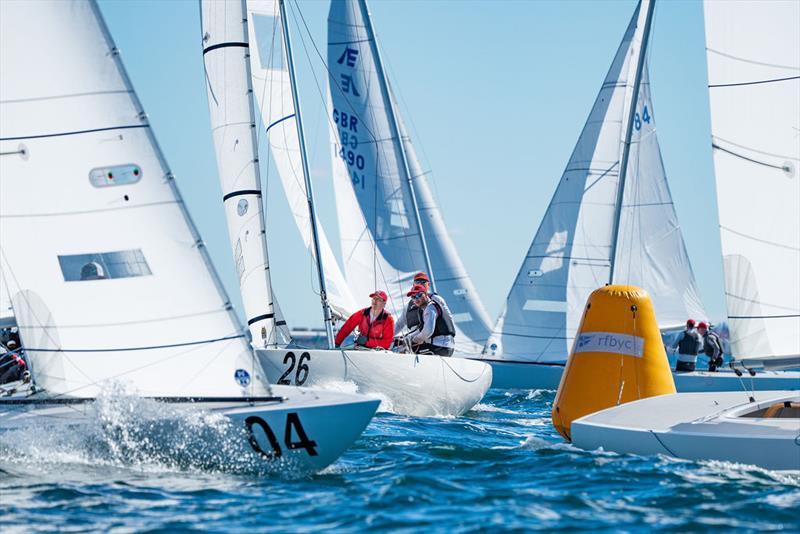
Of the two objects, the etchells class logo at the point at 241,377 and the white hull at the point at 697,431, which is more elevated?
the etchells class logo at the point at 241,377

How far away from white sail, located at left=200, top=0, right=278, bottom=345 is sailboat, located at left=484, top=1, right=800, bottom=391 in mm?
7760

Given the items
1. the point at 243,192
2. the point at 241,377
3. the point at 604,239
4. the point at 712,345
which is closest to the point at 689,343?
the point at 712,345

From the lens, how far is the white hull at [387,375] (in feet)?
41.1

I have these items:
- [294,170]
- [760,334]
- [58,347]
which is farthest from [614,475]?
[294,170]

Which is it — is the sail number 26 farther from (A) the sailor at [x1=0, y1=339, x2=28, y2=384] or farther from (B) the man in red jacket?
(A) the sailor at [x1=0, y1=339, x2=28, y2=384]

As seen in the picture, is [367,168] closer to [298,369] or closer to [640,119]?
[640,119]

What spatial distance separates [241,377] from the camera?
807 cm

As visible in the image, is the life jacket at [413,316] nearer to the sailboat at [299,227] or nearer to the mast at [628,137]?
the sailboat at [299,227]

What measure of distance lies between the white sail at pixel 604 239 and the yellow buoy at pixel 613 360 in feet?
35.4

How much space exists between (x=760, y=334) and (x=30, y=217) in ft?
21.4

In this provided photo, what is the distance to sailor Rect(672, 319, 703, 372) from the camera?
58.7 feet

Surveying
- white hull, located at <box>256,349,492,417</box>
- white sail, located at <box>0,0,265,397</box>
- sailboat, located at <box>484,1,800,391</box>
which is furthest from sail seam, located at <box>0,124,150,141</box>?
sailboat, located at <box>484,1,800,391</box>

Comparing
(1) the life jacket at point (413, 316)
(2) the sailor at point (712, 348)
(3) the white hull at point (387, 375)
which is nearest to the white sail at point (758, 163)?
(3) the white hull at point (387, 375)

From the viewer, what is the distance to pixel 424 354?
13461 mm
